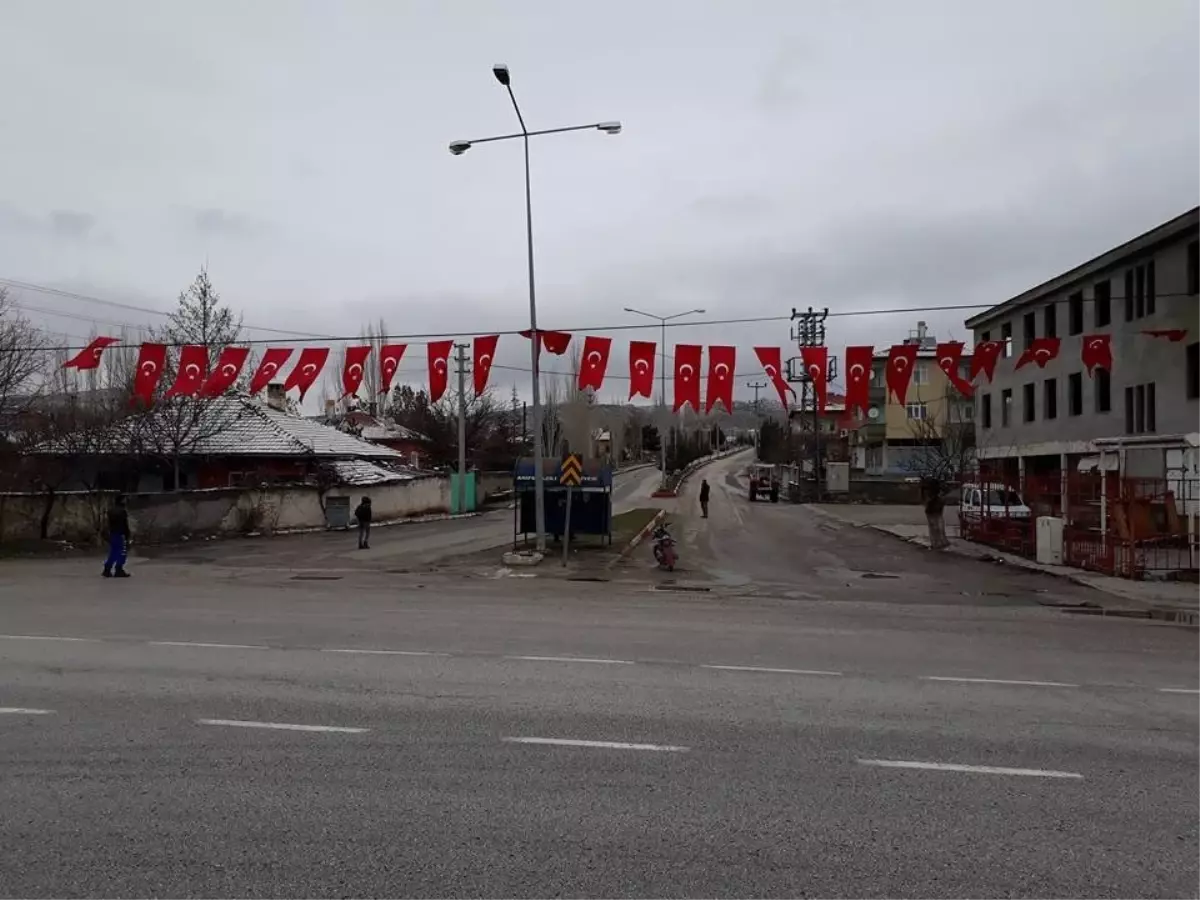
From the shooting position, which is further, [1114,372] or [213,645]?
[1114,372]

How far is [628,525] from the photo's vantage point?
1341 inches

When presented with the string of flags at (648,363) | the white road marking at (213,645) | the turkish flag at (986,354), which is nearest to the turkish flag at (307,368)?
the string of flags at (648,363)

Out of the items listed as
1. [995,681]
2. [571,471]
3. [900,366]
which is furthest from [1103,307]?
[995,681]

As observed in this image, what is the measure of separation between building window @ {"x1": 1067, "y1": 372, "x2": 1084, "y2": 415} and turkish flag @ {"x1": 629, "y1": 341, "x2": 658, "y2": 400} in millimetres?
24944

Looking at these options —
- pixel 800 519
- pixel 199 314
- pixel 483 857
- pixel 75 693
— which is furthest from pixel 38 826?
pixel 800 519

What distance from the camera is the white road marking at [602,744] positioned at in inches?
248

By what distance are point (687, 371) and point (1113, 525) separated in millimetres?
9392

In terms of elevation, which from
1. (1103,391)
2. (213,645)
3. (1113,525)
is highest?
(1103,391)

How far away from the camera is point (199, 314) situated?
36562mm

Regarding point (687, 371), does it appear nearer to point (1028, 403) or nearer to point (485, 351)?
point (485, 351)

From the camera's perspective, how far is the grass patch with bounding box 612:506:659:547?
28.4 m

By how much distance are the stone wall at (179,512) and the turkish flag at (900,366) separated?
68.4 feet

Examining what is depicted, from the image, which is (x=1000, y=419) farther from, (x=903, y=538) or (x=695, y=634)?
(x=695, y=634)

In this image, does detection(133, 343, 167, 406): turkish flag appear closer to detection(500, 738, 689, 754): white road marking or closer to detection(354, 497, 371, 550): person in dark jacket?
detection(354, 497, 371, 550): person in dark jacket
